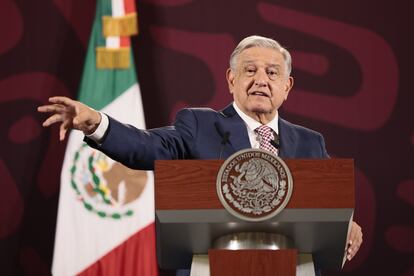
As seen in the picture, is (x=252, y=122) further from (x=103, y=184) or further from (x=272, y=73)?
(x=103, y=184)

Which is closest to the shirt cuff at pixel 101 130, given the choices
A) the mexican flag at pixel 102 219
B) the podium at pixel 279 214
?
the podium at pixel 279 214

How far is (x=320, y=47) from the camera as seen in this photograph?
194 inches

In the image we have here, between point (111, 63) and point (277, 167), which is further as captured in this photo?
point (111, 63)

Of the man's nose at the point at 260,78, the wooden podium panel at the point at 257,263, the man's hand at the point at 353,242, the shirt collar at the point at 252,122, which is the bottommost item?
the man's hand at the point at 353,242

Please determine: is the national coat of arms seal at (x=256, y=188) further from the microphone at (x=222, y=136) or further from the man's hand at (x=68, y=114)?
the microphone at (x=222, y=136)

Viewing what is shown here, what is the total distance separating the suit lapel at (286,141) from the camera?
2662 mm

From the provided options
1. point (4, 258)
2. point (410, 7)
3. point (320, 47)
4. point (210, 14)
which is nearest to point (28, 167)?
point (4, 258)

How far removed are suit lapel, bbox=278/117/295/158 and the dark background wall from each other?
2.01m

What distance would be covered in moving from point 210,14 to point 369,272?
181cm

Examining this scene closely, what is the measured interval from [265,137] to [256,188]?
30.3 inches

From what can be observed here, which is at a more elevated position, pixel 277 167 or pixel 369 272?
pixel 277 167

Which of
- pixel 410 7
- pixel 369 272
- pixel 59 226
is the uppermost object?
pixel 410 7

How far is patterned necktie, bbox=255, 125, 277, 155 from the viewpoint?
106 inches

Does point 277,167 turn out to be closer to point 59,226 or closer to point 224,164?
point 224,164
